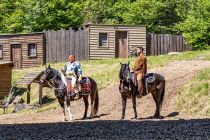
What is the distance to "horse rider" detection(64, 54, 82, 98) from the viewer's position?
23141 millimetres

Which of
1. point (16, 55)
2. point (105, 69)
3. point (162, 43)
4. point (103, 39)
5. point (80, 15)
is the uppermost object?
point (80, 15)

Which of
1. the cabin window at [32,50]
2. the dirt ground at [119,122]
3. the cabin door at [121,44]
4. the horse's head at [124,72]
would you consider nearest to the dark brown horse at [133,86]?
the horse's head at [124,72]

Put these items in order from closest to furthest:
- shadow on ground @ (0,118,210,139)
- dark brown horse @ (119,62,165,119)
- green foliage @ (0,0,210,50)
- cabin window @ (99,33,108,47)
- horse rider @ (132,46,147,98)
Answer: shadow on ground @ (0,118,210,139)
dark brown horse @ (119,62,165,119)
horse rider @ (132,46,147,98)
cabin window @ (99,33,108,47)
green foliage @ (0,0,210,50)

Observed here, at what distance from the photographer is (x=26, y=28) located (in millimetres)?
57844

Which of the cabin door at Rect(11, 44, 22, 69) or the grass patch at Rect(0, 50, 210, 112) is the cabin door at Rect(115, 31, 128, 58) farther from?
the cabin door at Rect(11, 44, 22, 69)

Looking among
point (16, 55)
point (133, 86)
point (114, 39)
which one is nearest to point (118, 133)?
point (133, 86)

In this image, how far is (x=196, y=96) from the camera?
25.2 m

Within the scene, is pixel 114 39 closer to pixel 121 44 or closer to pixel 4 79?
pixel 121 44

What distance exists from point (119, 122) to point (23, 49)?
32.4 meters

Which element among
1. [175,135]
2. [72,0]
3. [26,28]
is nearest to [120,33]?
[26,28]

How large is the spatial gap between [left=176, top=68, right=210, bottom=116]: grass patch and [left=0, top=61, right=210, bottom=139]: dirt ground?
1.34 ft

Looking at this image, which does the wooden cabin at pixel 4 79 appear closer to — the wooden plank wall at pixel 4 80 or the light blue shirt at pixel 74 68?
the wooden plank wall at pixel 4 80

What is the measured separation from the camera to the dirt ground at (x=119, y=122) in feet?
46.7

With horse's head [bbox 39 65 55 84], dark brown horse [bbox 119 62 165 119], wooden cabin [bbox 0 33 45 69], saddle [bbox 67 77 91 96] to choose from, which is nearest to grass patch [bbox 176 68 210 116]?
dark brown horse [bbox 119 62 165 119]
